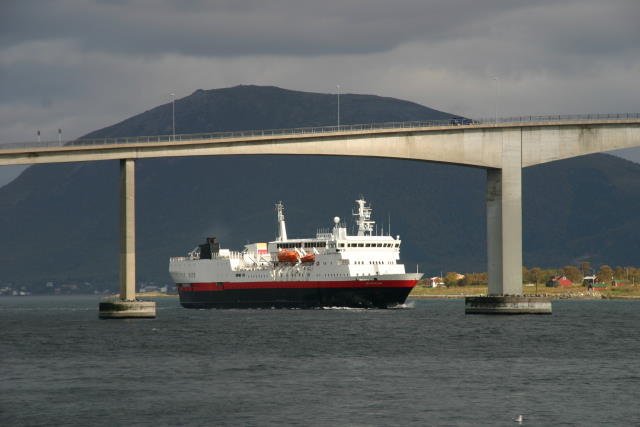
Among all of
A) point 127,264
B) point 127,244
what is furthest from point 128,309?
point 127,244

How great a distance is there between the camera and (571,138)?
8656 centimetres

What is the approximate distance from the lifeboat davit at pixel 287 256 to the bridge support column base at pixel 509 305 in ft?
96.6

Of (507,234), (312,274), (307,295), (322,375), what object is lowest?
(322,375)

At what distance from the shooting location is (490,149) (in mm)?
85812

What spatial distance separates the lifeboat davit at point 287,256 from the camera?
4528 inches

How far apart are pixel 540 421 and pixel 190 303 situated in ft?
300

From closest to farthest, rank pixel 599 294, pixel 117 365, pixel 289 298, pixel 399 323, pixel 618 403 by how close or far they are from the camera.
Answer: pixel 618 403 < pixel 117 365 < pixel 399 323 < pixel 289 298 < pixel 599 294

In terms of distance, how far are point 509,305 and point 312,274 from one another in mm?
32011

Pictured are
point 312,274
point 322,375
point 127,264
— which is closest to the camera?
point 322,375

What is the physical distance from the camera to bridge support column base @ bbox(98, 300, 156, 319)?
3226 inches

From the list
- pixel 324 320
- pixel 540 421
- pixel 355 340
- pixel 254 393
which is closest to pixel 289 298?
pixel 324 320

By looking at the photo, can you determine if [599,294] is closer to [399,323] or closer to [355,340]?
[399,323]

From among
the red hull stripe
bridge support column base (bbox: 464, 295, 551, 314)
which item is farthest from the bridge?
the red hull stripe

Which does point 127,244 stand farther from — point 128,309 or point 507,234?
point 507,234
